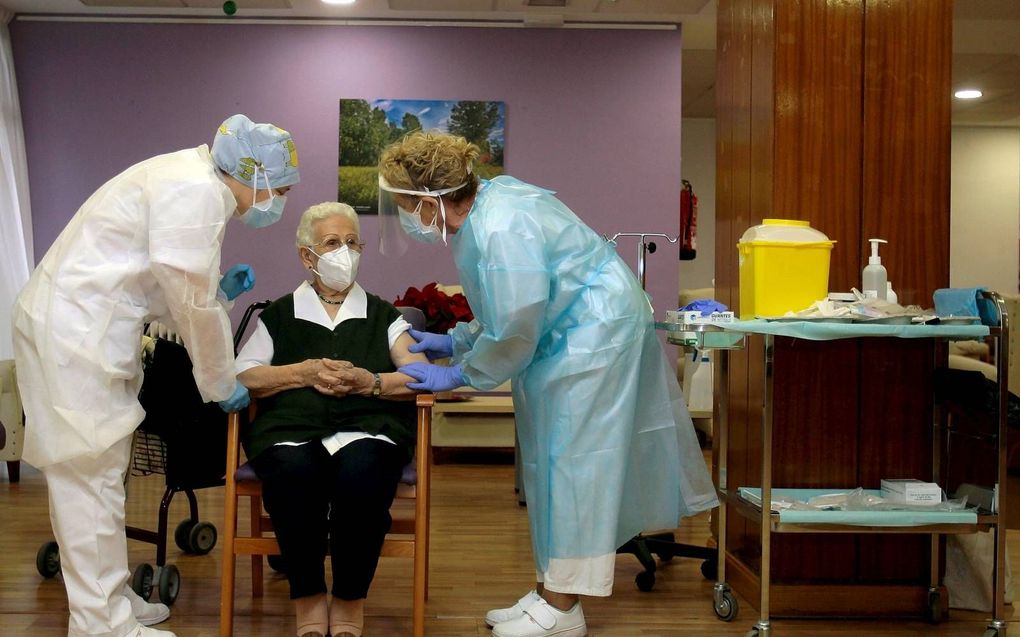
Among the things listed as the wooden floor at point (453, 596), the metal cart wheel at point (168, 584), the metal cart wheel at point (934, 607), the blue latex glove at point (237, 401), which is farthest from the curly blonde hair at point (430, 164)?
the metal cart wheel at point (934, 607)

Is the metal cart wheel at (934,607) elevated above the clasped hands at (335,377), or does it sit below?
below

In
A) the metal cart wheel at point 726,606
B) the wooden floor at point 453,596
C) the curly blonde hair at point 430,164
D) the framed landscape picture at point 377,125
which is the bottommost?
the wooden floor at point 453,596

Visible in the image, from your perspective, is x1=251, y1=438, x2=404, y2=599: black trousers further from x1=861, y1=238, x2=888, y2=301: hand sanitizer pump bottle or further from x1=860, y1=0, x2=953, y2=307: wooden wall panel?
x1=860, y1=0, x2=953, y2=307: wooden wall panel

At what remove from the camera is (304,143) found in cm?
642

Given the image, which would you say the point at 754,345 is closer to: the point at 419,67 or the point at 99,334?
the point at 99,334

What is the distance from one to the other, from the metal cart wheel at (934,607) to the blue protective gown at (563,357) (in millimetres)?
887

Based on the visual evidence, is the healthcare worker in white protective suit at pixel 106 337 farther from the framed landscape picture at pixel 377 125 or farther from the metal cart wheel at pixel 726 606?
the framed landscape picture at pixel 377 125

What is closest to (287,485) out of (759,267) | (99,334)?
(99,334)

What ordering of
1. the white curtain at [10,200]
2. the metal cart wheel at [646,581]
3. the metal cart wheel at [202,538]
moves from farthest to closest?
the white curtain at [10,200] → the metal cart wheel at [202,538] → the metal cart wheel at [646,581]

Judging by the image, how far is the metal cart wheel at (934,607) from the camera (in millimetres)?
2746

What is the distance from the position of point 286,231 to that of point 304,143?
0.60 m

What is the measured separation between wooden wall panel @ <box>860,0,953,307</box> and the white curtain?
458 centimetres

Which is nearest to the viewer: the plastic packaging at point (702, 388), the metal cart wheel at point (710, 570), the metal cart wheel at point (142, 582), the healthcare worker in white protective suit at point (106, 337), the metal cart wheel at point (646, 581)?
the healthcare worker in white protective suit at point (106, 337)

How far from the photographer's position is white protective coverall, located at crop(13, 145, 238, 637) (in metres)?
2.24
